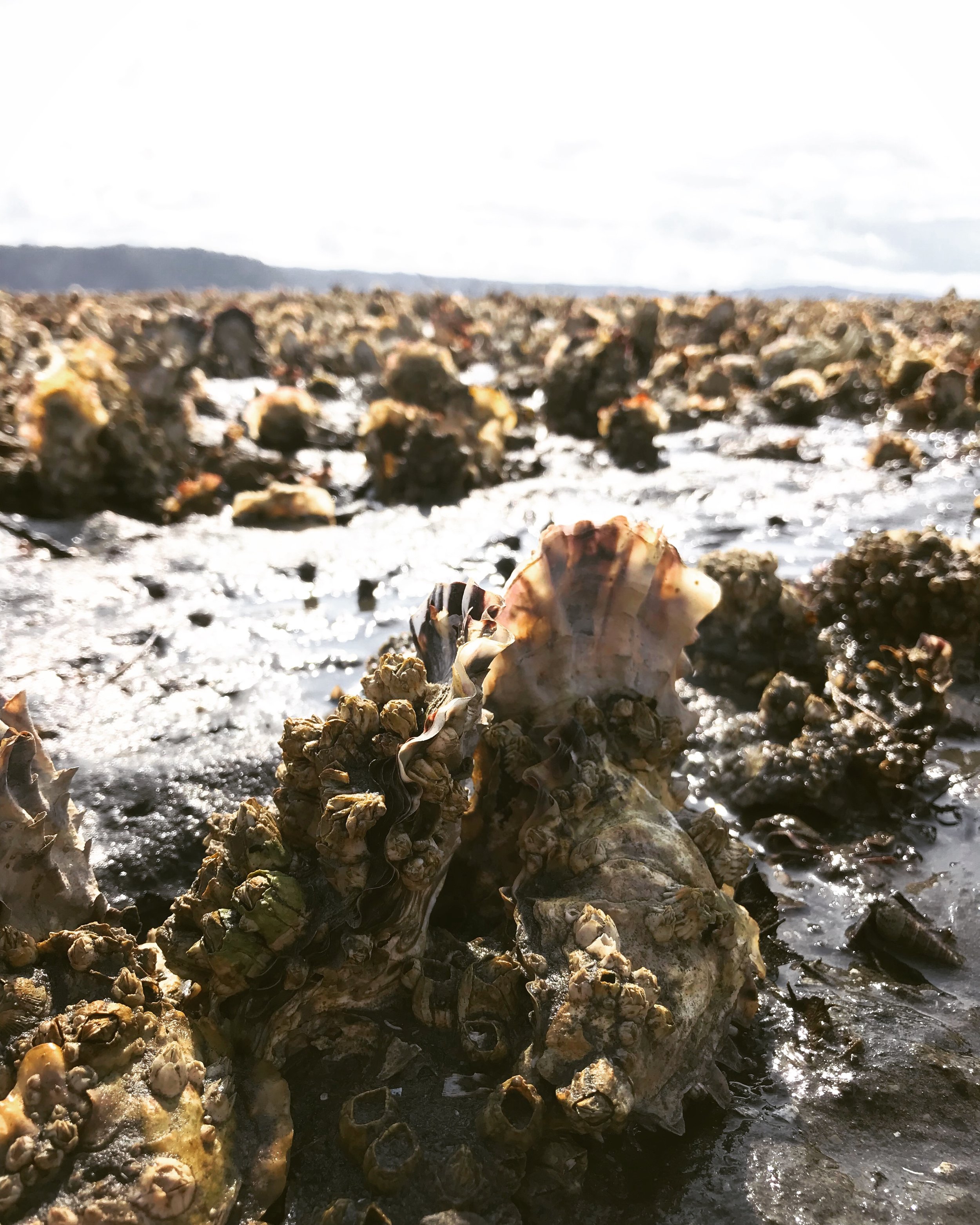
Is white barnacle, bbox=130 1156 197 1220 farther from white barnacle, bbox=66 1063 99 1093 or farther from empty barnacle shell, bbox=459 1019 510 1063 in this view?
empty barnacle shell, bbox=459 1019 510 1063

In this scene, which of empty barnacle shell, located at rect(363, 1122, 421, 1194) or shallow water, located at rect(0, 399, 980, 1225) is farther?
shallow water, located at rect(0, 399, 980, 1225)

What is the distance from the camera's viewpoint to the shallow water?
5.83ft

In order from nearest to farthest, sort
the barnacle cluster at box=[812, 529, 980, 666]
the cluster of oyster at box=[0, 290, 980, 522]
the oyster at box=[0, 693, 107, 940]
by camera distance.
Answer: the oyster at box=[0, 693, 107, 940] < the barnacle cluster at box=[812, 529, 980, 666] < the cluster of oyster at box=[0, 290, 980, 522]

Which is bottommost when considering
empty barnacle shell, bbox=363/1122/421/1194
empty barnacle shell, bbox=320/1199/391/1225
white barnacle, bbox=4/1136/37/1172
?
empty barnacle shell, bbox=320/1199/391/1225

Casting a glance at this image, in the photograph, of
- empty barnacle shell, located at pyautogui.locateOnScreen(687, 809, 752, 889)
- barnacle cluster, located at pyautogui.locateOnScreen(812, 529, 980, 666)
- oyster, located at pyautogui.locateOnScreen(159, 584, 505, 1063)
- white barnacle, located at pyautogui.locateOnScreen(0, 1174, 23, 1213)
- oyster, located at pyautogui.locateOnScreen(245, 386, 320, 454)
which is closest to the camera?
white barnacle, located at pyautogui.locateOnScreen(0, 1174, 23, 1213)

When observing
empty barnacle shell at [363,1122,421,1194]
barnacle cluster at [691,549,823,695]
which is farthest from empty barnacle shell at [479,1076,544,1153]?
barnacle cluster at [691,549,823,695]

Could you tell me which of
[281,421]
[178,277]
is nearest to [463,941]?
[281,421]

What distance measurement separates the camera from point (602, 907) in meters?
1.98

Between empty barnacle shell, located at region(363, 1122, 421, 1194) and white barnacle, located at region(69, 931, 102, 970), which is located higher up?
white barnacle, located at region(69, 931, 102, 970)

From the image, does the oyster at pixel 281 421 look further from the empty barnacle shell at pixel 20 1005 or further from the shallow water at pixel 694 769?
the empty barnacle shell at pixel 20 1005

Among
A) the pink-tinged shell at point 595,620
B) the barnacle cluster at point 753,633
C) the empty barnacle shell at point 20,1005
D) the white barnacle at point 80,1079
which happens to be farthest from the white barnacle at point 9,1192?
the barnacle cluster at point 753,633

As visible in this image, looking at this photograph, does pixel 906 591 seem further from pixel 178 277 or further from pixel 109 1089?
pixel 178 277

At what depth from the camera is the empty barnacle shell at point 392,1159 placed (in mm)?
1593

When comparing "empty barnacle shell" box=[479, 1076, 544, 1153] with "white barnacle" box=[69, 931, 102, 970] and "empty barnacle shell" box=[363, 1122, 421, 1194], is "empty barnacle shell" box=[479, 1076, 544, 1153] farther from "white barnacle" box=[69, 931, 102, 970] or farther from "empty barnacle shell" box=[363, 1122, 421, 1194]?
"white barnacle" box=[69, 931, 102, 970]
